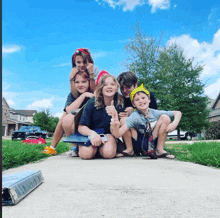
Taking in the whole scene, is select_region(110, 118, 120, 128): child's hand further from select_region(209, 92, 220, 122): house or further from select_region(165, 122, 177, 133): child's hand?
select_region(209, 92, 220, 122): house

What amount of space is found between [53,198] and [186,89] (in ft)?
59.1

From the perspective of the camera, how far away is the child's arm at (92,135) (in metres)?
4.28

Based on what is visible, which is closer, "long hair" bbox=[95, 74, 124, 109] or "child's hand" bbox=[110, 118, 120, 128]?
"child's hand" bbox=[110, 118, 120, 128]

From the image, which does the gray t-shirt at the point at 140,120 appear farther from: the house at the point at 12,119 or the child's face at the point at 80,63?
the house at the point at 12,119

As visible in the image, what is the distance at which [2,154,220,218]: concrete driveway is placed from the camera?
1542mm

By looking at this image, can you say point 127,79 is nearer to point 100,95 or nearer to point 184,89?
point 100,95

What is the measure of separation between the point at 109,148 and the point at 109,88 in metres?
1.01

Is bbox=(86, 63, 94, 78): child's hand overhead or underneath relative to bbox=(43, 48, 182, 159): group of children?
overhead

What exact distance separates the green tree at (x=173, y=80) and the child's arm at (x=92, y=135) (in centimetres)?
1181

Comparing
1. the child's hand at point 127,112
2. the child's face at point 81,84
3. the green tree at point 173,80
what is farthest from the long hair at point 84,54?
the green tree at point 173,80

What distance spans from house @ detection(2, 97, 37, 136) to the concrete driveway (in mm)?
25603

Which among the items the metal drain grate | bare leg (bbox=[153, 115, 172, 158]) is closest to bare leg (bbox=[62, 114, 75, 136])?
bare leg (bbox=[153, 115, 172, 158])

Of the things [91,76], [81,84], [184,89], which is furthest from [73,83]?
[184,89]

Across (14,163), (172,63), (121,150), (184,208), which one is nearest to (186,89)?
(172,63)
